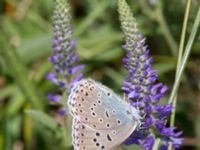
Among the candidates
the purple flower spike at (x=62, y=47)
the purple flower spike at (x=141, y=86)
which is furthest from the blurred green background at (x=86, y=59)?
the purple flower spike at (x=141, y=86)

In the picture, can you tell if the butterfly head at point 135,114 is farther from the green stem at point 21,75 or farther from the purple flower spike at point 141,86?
the green stem at point 21,75

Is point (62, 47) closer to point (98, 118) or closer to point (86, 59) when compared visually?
point (98, 118)

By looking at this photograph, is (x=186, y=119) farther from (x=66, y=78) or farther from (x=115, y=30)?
(x=66, y=78)

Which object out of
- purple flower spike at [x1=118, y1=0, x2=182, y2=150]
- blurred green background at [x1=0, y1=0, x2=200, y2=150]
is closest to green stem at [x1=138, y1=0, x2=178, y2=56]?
blurred green background at [x1=0, y1=0, x2=200, y2=150]

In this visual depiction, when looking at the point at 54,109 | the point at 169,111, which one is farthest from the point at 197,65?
the point at 169,111

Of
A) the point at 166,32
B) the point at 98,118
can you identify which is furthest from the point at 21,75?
the point at 98,118

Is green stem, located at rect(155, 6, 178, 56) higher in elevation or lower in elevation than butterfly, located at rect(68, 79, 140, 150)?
higher

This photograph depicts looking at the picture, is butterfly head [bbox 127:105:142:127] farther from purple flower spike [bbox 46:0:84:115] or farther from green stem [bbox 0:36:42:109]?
green stem [bbox 0:36:42:109]
